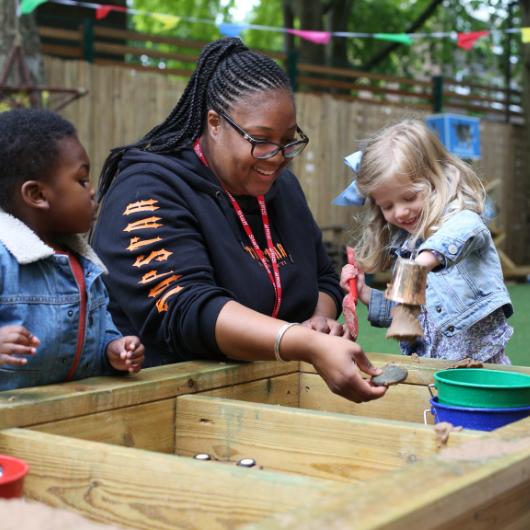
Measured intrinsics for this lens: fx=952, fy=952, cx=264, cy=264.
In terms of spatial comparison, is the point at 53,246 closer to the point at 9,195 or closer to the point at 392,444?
the point at 9,195

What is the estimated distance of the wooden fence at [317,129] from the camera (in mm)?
9844

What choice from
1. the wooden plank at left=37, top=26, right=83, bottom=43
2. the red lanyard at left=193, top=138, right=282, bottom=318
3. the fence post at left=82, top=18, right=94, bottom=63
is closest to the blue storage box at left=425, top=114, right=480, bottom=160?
the fence post at left=82, top=18, right=94, bottom=63

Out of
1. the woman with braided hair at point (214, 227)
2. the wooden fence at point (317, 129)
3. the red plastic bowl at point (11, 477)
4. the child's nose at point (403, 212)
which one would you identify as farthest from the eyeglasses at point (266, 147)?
→ the wooden fence at point (317, 129)

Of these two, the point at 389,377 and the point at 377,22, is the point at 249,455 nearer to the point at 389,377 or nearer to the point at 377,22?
the point at 389,377

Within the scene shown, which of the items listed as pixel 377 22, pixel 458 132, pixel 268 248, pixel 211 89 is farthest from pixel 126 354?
pixel 377 22

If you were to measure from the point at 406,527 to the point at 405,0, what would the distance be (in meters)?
21.5

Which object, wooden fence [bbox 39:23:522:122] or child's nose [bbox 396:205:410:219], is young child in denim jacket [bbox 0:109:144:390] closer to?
child's nose [bbox 396:205:410:219]

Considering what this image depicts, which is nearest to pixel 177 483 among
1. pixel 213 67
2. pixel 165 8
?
pixel 213 67

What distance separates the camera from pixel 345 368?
6.44 feet

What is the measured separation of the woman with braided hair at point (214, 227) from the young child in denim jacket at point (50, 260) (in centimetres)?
24

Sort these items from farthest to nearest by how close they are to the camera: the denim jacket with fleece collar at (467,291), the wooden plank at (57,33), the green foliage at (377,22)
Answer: the green foliage at (377,22) < the wooden plank at (57,33) < the denim jacket with fleece collar at (467,291)

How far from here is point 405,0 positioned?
70.7 feet

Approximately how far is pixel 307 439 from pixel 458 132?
37.2ft

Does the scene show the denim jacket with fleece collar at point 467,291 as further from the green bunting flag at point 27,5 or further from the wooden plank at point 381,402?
the green bunting flag at point 27,5
